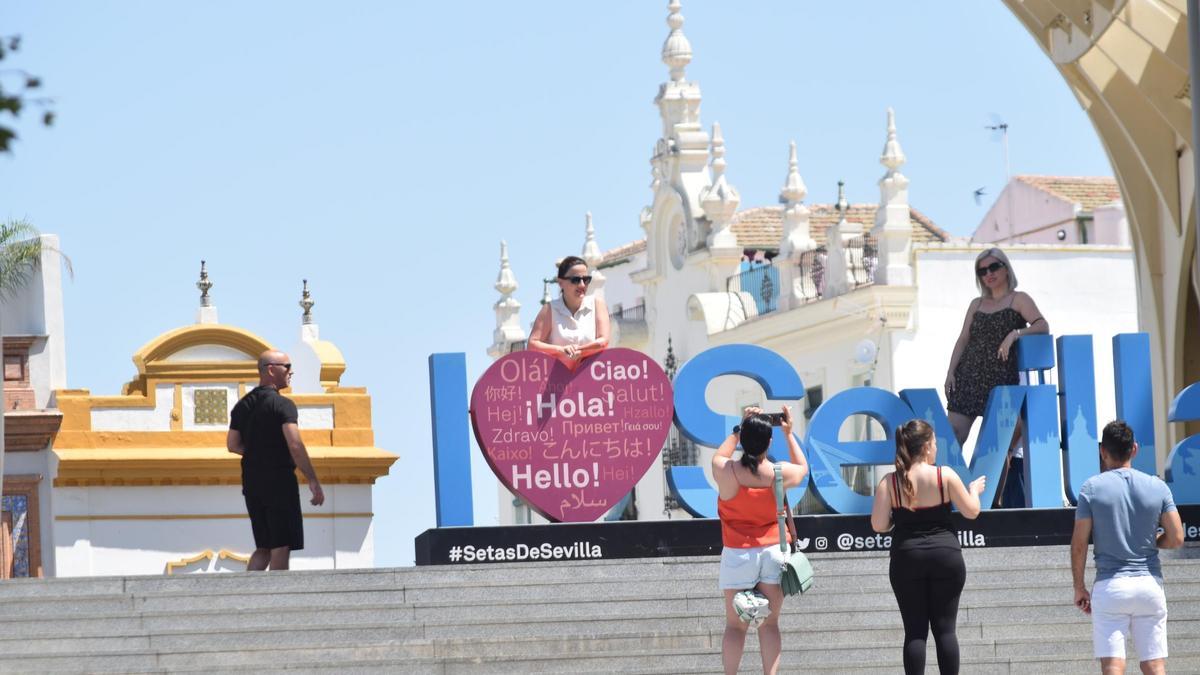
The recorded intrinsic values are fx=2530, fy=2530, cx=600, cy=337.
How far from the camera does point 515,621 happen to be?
47.5 feet

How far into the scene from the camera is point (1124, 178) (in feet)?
88.4

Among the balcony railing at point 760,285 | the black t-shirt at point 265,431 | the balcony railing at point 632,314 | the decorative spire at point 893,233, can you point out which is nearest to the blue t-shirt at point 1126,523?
the black t-shirt at point 265,431

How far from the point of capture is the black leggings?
38.8 ft

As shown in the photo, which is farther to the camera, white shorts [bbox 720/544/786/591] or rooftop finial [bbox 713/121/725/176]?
rooftop finial [bbox 713/121/725/176]

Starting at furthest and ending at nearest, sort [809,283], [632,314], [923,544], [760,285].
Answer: [632,314], [760,285], [809,283], [923,544]

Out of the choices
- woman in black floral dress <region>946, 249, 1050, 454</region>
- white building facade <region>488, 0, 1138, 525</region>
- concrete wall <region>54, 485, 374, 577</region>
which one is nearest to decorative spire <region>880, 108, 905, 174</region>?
white building facade <region>488, 0, 1138, 525</region>

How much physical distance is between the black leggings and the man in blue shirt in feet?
1.92

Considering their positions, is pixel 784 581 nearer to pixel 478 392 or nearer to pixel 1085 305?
pixel 478 392

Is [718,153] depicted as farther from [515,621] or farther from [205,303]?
[515,621]

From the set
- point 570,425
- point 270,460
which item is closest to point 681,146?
point 570,425

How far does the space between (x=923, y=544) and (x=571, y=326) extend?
5210 millimetres

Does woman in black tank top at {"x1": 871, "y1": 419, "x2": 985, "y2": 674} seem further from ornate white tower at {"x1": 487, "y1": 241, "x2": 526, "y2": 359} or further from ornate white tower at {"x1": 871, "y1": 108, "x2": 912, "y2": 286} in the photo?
ornate white tower at {"x1": 487, "y1": 241, "x2": 526, "y2": 359}

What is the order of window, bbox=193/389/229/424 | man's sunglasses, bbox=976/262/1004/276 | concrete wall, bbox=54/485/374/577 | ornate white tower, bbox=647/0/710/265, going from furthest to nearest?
ornate white tower, bbox=647/0/710/265, window, bbox=193/389/229/424, concrete wall, bbox=54/485/374/577, man's sunglasses, bbox=976/262/1004/276

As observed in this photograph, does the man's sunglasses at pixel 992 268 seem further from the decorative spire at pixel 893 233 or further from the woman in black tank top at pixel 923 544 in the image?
the decorative spire at pixel 893 233
